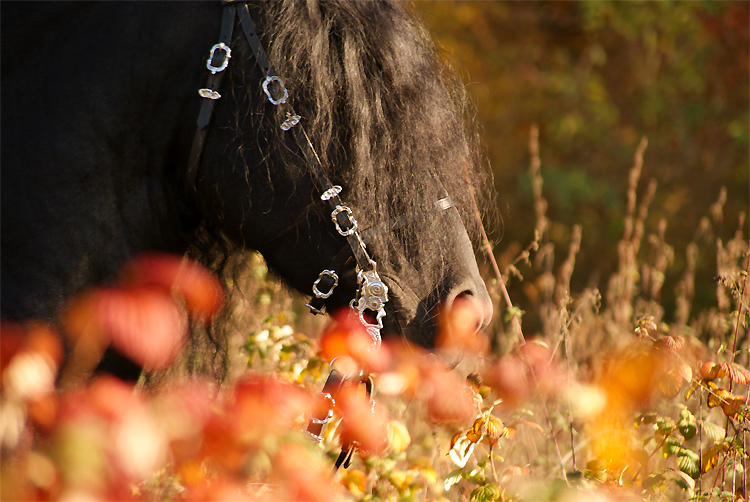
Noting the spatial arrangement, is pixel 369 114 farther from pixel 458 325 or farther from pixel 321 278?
pixel 458 325

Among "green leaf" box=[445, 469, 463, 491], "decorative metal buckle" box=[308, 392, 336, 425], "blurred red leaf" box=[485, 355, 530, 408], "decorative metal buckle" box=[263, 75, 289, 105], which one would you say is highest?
"decorative metal buckle" box=[263, 75, 289, 105]

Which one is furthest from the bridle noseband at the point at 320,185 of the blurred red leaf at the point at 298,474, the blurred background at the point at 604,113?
the blurred background at the point at 604,113

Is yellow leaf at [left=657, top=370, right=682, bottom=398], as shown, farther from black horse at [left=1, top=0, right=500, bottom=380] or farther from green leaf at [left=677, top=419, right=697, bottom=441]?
black horse at [left=1, top=0, right=500, bottom=380]

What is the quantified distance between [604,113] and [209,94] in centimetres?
666

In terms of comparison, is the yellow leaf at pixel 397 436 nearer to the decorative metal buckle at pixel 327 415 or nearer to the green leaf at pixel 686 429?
the decorative metal buckle at pixel 327 415

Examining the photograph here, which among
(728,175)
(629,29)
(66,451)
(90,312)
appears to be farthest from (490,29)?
(66,451)

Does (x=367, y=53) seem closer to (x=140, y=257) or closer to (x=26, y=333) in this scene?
(x=140, y=257)

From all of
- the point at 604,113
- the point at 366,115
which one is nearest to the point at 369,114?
the point at 366,115

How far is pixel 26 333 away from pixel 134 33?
2.51ft

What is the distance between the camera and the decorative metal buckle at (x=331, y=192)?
55.4 inches

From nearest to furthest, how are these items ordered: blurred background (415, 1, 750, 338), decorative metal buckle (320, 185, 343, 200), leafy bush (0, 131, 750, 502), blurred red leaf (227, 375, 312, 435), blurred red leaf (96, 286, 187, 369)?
leafy bush (0, 131, 750, 502), blurred red leaf (227, 375, 312, 435), blurred red leaf (96, 286, 187, 369), decorative metal buckle (320, 185, 343, 200), blurred background (415, 1, 750, 338)

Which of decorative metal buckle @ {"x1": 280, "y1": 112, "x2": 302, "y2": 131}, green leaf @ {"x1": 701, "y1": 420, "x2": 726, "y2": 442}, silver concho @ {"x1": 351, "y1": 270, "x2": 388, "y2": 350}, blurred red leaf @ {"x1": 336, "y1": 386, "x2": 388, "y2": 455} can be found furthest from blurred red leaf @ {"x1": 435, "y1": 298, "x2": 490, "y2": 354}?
green leaf @ {"x1": 701, "y1": 420, "x2": 726, "y2": 442}

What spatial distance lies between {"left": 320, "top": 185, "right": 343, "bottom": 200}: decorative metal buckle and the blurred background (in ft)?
17.4

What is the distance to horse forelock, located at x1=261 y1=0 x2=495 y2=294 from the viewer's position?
4.56ft
